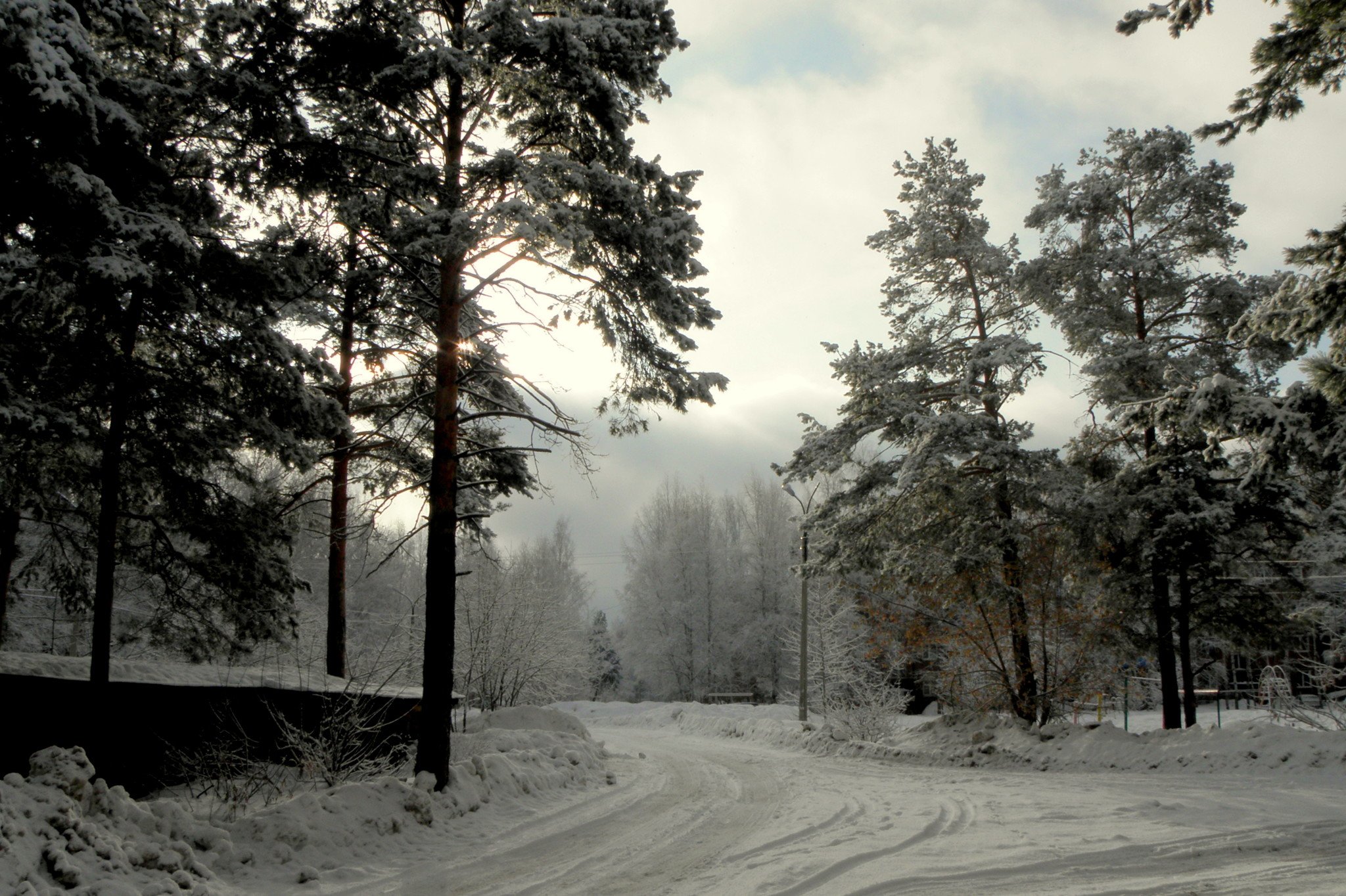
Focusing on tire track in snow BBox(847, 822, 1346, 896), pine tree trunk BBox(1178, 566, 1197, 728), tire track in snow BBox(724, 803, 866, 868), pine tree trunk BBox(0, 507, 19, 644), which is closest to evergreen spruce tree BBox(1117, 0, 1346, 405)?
tire track in snow BBox(847, 822, 1346, 896)

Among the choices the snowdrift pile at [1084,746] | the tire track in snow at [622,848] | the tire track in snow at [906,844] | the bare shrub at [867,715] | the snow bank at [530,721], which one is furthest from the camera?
the bare shrub at [867,715]

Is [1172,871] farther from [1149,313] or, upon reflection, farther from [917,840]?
[1149,313]

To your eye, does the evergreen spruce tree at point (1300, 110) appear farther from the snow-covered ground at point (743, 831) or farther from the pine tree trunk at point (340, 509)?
the pine tree trunk at point (340, 509)

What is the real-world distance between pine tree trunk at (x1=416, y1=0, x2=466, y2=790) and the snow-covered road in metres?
1.10

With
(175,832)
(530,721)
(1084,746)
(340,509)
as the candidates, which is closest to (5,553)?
(340,509)

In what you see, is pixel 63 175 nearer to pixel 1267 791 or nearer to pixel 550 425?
pixel 550 425

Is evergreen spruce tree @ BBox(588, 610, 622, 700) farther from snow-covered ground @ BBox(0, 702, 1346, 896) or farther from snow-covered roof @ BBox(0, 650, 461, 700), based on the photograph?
snow-covered ground @ BBox(0, 702, 1346, 896)

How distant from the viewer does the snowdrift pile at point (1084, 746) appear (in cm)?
1168

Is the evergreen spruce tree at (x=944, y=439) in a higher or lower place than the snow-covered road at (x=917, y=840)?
higher

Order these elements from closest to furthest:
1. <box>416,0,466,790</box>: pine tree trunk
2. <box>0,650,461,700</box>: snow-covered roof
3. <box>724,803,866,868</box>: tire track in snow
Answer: <box>724,803,866,868</box>: tire track in snow < <box>416,0,466,790</box>: pine tree trunk < <box>0,650,461,700</box>: snow-covered roof

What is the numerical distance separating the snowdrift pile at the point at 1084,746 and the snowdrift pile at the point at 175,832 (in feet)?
32.9

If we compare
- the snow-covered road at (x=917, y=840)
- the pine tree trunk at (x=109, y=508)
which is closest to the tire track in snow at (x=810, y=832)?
the snow-covered road at (x=917, y=840)

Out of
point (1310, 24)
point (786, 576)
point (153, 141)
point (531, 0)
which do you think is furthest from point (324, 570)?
point (1310, 24)

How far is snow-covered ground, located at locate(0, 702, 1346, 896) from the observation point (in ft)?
18.8
